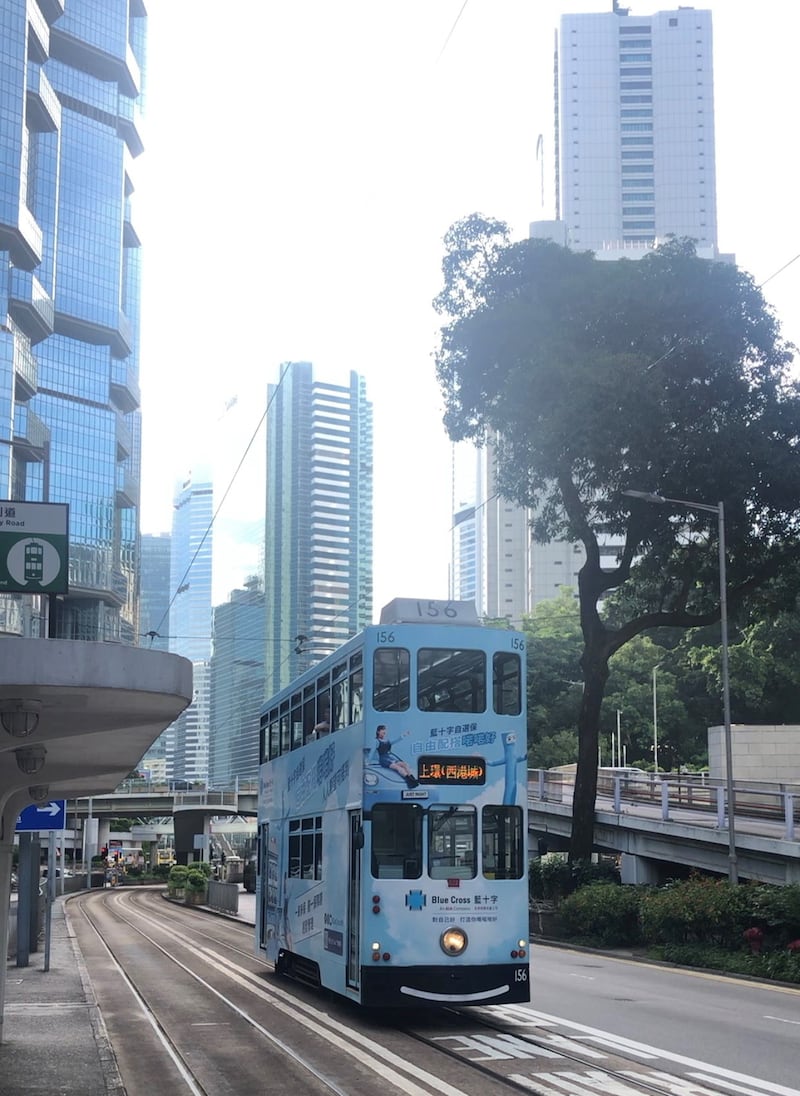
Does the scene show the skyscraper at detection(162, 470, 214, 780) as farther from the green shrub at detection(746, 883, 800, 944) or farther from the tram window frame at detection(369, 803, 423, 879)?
the tram window frame at detection(369, 803, 423, 879)

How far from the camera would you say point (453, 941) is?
15570mm

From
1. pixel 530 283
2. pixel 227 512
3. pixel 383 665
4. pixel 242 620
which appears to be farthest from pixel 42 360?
pixel 383 665

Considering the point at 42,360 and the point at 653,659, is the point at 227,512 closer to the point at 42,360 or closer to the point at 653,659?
the point at 42,360

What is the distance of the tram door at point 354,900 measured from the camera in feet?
51.6

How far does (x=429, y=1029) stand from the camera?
52.0 ft

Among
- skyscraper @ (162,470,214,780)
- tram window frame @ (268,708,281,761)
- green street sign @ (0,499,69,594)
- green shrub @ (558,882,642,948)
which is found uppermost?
skyscraper @ (162,470,214,780)

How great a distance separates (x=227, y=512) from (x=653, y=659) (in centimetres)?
3607

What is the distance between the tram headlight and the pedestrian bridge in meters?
12.4

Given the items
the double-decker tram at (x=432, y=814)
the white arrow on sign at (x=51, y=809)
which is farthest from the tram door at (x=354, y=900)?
the white arrow on sign at (x=51, y=809)

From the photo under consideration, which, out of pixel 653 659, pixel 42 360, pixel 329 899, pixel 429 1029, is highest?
pixel 42 360

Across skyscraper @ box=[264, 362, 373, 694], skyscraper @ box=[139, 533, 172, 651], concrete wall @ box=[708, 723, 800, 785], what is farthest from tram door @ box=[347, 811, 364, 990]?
skyscraper @ box=[139, 533, 172, 651]

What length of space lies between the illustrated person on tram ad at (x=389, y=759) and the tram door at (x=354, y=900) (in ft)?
2.28

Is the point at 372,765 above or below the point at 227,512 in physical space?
below

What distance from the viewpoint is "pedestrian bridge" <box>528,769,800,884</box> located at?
27.3 metres
